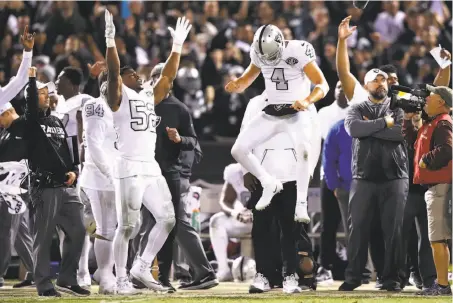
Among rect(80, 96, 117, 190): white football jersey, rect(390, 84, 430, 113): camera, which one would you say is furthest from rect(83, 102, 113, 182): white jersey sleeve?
rect(390, 84, 430, 113): camera

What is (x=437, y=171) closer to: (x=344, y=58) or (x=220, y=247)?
(x=344, y=58)

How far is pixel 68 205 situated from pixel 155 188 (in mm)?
971

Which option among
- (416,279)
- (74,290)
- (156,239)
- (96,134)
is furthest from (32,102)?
(416,279)

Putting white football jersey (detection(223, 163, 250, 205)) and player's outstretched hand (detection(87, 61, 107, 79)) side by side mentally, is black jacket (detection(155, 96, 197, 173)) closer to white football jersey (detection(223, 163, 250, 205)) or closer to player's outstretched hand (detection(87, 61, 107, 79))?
player's outstretched hand (detection(87, 61, 107, 79))

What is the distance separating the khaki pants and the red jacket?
0.08 metres

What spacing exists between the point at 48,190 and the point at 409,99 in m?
3.41

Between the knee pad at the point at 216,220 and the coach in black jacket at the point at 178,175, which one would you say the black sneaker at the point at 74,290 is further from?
the knee pad at the point at 216,220

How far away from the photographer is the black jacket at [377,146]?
38.3ft

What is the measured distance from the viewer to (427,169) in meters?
11.2

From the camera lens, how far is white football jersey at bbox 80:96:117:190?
11312 mm

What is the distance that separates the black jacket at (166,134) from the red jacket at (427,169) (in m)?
2.29

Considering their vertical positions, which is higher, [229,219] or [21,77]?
[21,77]

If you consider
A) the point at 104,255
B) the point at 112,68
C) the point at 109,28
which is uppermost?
the point at 109,28

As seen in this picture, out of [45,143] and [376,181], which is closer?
[45,143]
